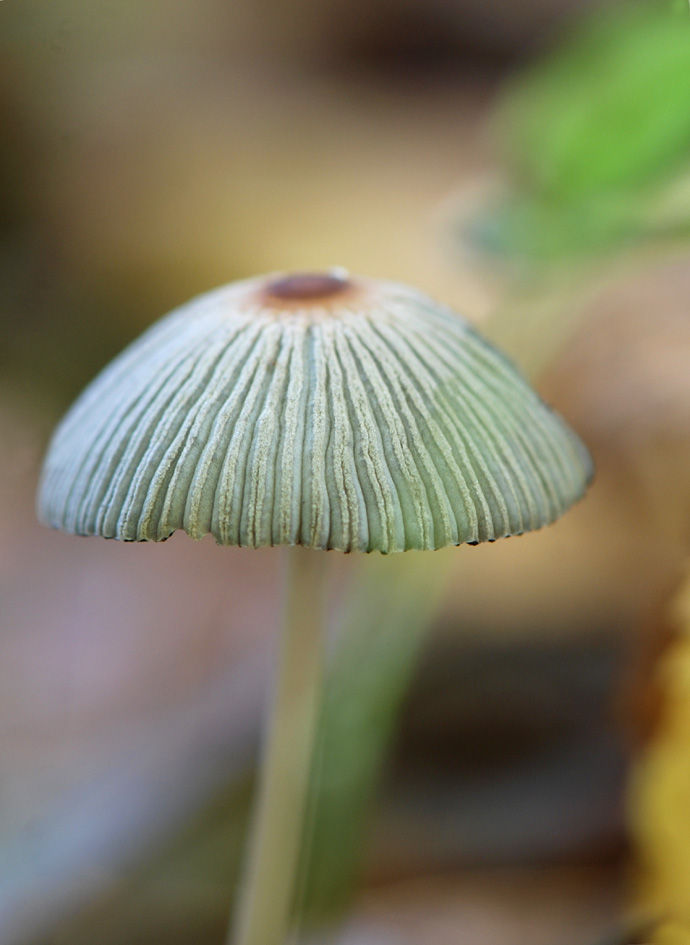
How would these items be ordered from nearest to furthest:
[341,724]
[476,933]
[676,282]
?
[341,724] < [476,933] < [676,282]

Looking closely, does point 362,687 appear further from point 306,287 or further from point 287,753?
point 306,287

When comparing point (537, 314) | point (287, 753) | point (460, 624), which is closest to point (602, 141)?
point (537, 314)

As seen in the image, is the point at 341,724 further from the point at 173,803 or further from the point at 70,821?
the point at 70,821

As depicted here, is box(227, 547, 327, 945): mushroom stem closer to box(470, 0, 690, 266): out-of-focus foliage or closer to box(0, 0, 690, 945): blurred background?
box(0, 0, 690, 945): blurred background

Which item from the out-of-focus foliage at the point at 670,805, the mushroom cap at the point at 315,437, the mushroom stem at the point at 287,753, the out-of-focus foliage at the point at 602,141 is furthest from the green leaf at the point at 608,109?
the out-of-focus foliage at the point at 670,805

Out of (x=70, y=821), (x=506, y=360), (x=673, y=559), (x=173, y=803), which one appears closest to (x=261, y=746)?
(x=173, y=803)

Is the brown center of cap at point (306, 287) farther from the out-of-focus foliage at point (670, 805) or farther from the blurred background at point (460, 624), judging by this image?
the out-of-focus foliage at point (670, 805)

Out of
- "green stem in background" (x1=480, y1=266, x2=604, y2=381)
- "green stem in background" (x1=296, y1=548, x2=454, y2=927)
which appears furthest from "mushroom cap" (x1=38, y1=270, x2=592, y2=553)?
"green stem in background" (x1=296, y1=548, x2=454, y2=927)

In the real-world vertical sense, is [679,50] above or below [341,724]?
above
